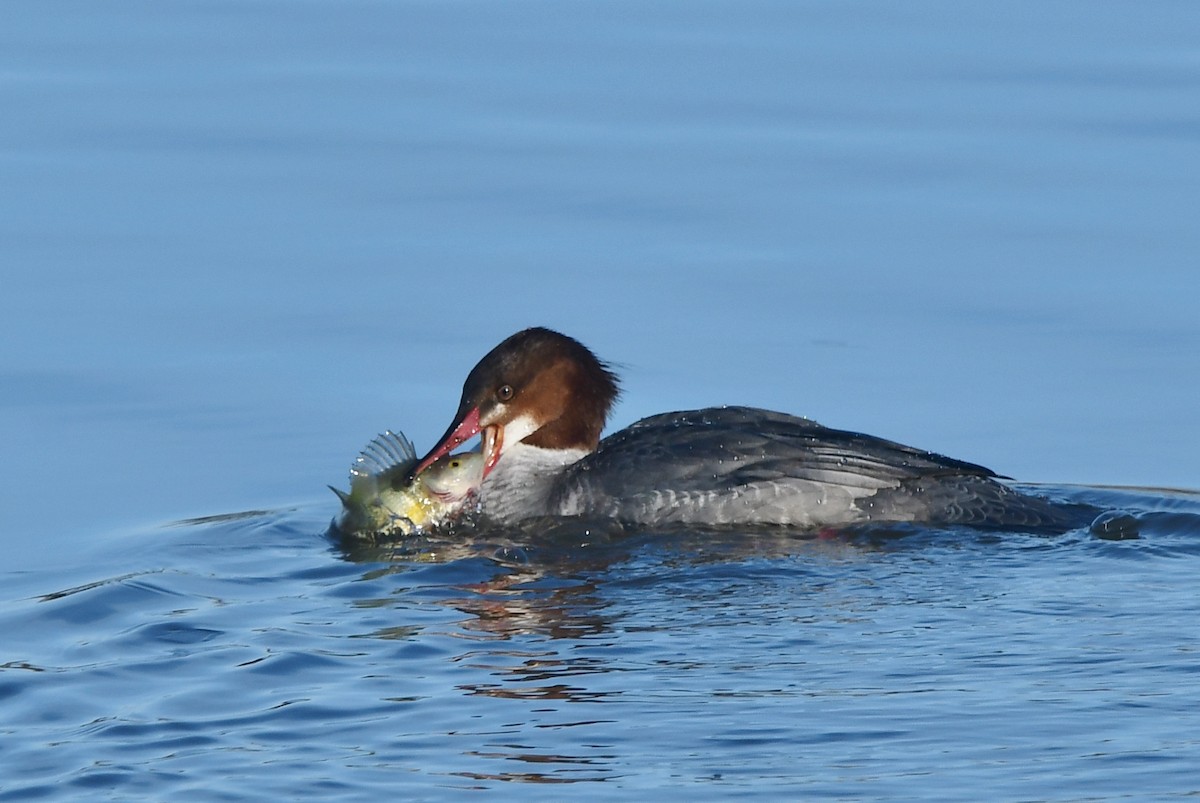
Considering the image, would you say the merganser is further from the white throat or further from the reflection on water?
the reflection on water

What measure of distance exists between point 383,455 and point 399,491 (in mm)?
222

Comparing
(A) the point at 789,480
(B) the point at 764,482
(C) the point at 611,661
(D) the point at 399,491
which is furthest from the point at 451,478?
(C) the point at 611,661

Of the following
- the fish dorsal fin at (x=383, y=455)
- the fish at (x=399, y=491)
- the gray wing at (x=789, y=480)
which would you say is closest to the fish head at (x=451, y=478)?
the fish at (x=399, y=491)

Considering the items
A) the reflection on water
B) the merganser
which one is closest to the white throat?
the merganser

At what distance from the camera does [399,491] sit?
32.1 ft

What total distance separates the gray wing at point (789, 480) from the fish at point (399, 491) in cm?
74

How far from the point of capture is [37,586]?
891 cm

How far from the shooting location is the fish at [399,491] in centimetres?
959

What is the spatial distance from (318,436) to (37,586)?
218 cm

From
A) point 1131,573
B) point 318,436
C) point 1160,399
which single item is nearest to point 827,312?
point 1160,399

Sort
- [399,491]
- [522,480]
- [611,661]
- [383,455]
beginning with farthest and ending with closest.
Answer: [522,480] < [383,455] < [399,491] < [611,661]

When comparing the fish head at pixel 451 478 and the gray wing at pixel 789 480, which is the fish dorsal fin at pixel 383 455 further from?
the gray wing at pixel 789 480

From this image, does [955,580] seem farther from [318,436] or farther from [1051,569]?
[318,436]

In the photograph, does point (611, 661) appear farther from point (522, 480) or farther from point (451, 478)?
Answer: point (522, 480)
